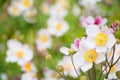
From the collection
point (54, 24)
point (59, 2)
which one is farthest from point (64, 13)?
point (59, 2)

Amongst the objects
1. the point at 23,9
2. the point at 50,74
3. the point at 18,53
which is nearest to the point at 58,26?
the point at 23,9

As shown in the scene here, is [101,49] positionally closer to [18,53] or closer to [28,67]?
[28,67]

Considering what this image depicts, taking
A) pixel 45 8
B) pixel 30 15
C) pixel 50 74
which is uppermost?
pixel 45 8

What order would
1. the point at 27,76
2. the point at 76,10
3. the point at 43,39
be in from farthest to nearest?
the point at 76,10, the point at 43,39, the point at 27,76

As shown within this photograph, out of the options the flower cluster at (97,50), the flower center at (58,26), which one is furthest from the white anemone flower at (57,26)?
the flower cluster at (97,50)

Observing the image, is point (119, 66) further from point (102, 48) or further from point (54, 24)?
point (54, 24)

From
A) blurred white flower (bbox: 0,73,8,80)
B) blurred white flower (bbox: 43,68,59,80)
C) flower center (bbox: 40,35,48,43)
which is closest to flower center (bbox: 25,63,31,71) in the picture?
blurred white flower (bbox: 43,68,59,80)

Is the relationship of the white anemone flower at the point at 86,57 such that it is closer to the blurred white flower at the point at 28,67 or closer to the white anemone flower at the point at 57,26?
the blurred white flower at the point at 28,67
